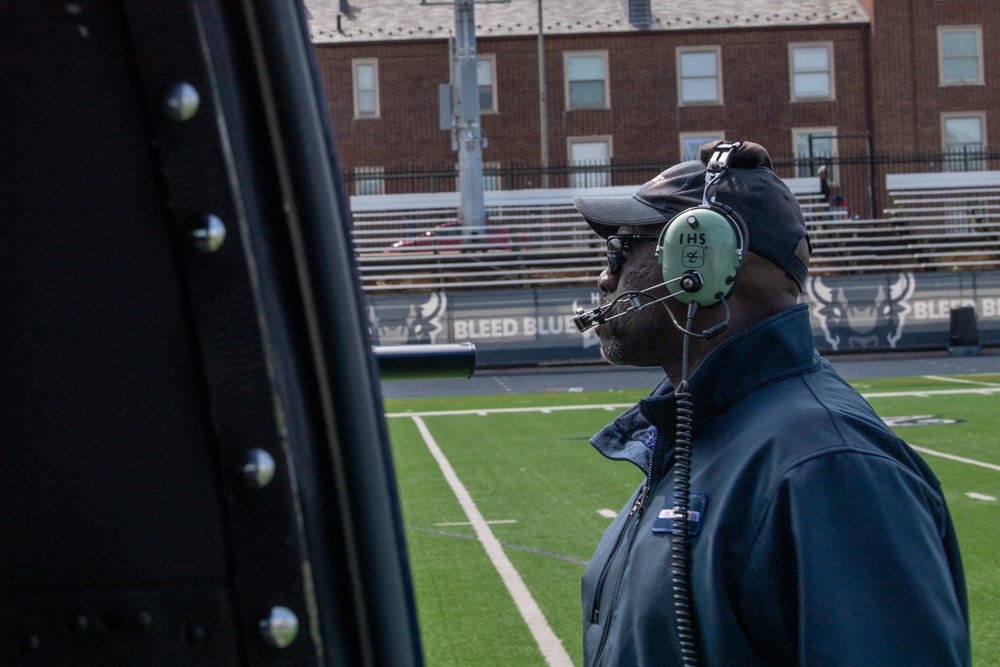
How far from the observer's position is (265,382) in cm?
93

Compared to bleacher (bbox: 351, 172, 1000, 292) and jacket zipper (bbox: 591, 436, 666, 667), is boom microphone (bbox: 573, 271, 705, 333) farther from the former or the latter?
bleacher (bbox: 351, 172, 1000, 292)

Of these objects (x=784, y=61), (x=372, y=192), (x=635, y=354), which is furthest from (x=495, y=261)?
(x=635, y=354)

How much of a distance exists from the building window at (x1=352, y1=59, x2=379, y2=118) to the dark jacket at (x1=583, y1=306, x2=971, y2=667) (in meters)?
36.9

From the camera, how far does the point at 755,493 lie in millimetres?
1999

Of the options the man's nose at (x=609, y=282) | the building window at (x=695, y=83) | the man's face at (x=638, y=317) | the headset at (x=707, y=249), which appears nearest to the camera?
the headset at (x=707, y=249)

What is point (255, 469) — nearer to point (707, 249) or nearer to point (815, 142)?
point (707, 249)

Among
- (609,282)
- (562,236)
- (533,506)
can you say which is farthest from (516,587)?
(562,236)

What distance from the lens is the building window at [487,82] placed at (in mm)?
38500

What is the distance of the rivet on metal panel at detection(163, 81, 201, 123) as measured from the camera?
90 cm

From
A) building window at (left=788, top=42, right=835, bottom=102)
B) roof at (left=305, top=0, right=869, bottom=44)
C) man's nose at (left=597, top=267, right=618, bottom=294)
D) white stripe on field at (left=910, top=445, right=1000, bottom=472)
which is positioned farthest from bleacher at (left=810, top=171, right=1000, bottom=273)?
man's nose at (left=597, top=267, right=618, bottom=294)

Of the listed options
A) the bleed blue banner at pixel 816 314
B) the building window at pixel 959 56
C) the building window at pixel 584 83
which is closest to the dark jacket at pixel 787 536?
the bleed blue banner at pixel 816 314

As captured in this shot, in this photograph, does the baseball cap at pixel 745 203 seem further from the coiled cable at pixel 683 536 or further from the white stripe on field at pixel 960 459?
the white stripe on field at pixel 960 459

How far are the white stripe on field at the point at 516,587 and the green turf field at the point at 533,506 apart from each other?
0.04 feet

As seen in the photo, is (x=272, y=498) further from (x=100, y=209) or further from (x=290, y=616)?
(x=100, y=209)
